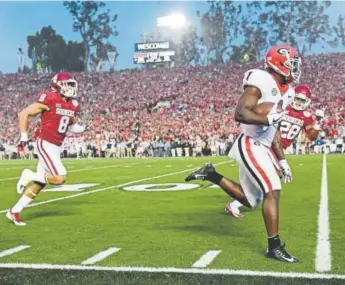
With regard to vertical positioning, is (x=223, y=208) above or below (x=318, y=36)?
below

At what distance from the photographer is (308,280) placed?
165 inches

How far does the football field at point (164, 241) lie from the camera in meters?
4.39

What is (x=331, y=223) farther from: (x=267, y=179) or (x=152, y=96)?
(x=152, y=96)

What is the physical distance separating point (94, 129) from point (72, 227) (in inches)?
1380

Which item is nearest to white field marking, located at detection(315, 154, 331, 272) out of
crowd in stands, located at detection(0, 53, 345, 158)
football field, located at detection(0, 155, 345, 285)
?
football field, located at detection(0, 155, 345, 285)

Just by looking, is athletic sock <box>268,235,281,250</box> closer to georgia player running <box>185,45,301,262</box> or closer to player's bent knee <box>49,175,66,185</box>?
georgia player running <box>185,45,301,262</box>

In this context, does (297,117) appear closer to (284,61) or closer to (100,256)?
(284,61)

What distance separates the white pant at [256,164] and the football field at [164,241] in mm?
570

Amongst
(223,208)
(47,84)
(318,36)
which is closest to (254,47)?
(318,36)

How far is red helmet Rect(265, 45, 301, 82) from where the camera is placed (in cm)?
510

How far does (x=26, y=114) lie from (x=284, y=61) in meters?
3.30

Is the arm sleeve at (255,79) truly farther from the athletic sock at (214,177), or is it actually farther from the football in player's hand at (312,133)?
the football in player's hand at (312,133)

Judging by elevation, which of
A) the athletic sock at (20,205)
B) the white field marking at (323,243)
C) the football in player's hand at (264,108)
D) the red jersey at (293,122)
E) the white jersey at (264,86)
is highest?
the white jersey at (264,86)

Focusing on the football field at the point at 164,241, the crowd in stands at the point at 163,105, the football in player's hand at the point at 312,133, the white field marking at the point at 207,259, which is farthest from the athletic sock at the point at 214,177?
the crowd in stands at the point at 163,105
